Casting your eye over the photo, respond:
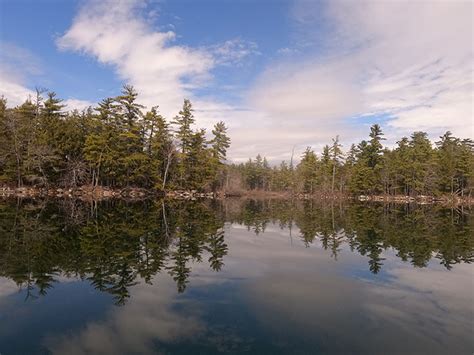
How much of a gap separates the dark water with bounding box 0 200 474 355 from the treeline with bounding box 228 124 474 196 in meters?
54.1

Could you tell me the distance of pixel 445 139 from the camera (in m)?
73.7

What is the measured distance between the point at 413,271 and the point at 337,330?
17.9 feet

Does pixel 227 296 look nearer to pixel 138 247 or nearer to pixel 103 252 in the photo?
pixel 103 252

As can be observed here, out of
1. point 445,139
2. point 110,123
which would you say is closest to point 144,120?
point 110,123

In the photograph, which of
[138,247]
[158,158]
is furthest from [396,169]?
[138,247]

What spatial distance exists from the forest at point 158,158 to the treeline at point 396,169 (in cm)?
18

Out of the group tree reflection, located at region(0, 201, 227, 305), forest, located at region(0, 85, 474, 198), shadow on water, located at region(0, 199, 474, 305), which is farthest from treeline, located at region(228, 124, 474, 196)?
tree reflection, located at region(0, 201, 227, 305)

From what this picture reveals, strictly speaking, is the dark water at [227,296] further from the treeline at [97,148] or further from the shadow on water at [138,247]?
the treeline at [97,148]

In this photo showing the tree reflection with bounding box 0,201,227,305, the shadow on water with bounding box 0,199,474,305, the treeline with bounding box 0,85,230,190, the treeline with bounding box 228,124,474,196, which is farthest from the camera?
the treeline with bounding box 228,124,474,196

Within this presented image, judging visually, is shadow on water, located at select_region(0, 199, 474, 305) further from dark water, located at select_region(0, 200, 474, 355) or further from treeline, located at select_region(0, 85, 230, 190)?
treeline, located at select_region(0, 85, 230, 190)

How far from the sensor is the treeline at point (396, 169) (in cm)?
6216

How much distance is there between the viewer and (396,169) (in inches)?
2496

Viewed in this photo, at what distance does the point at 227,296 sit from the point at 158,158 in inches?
1926

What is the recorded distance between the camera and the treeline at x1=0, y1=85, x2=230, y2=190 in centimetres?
4156
